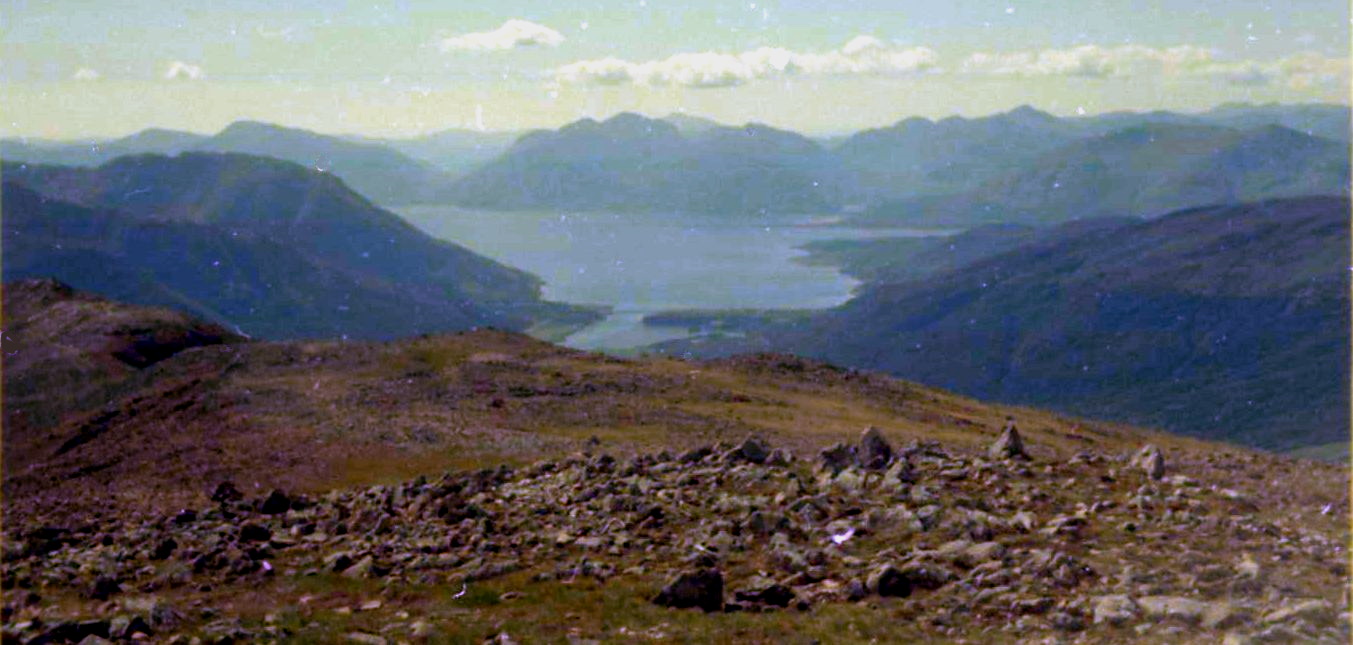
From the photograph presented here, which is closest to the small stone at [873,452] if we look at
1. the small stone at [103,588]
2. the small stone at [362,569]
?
the small stone at [362,569]

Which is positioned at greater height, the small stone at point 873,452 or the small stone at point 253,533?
the small stone at point 873,452

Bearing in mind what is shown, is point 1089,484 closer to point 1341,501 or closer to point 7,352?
point 1341,501

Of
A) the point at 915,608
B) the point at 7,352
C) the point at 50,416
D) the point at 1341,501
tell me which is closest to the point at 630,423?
the point at 1341,501

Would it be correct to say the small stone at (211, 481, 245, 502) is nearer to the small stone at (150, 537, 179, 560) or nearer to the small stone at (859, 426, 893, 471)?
the small stone at (150, 537, 179, 560)

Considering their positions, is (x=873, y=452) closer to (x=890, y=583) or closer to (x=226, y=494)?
(x=890, y=583)

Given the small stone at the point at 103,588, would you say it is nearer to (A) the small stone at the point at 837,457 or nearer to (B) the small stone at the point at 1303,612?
(A) the small stone at the point at 837,457

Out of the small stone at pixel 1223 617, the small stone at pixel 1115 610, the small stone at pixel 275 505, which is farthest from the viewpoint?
the small stone at pixel 275 505
